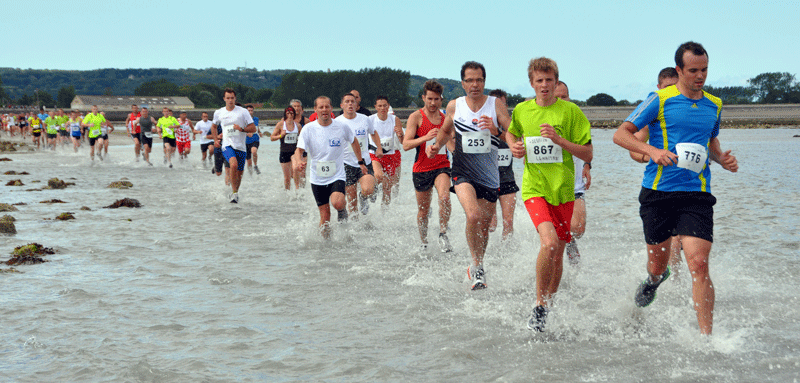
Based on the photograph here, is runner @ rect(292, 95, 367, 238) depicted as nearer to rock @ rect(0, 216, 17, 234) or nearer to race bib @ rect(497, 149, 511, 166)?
race bib @ rect(497, 149, 511, 166)

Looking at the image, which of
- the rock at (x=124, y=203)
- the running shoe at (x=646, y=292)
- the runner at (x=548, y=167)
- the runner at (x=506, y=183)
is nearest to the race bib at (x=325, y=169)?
the runner at (x=506, y=183)

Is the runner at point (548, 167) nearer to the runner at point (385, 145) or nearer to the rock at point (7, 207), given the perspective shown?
the runner at point (385, 145)

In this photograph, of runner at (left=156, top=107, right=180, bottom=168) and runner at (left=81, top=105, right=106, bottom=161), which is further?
runner at (left=81, top=105, right=106, bottom=161)

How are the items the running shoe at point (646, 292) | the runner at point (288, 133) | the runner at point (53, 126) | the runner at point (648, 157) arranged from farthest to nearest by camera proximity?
the runner at point (53, 126) < the runner at point (288, 133) < the running shoe at point (646, 292) < the runner at point (648, 157)

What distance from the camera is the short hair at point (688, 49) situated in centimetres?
463

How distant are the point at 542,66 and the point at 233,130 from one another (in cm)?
860

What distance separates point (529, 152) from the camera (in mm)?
5332

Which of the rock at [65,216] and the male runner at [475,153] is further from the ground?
the male runner at [475,153]

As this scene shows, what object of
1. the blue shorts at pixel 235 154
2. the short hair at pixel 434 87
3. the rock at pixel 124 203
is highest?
the short hair at pixel 434 87

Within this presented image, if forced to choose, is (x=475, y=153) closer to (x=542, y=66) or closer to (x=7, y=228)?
(x=542, y=66)

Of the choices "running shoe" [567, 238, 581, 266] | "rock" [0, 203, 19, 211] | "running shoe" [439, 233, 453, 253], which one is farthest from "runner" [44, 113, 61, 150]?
"running shoe" [567, 238, 581, 266]

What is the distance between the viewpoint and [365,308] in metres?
6.18

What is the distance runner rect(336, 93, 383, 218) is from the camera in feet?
33.7

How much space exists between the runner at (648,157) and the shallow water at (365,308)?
1.32 feet
